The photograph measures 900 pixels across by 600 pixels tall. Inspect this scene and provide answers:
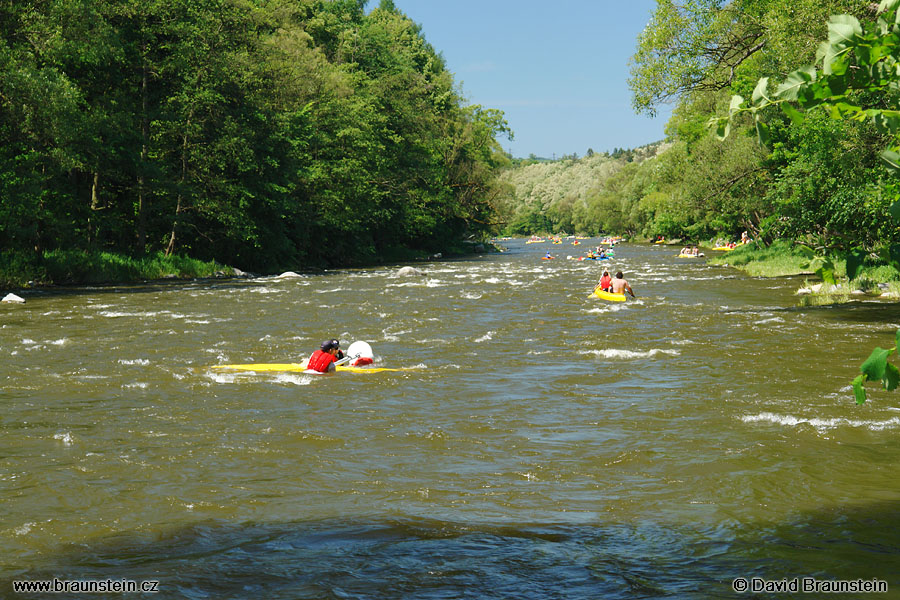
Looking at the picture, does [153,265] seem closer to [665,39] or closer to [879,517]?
[665,39]

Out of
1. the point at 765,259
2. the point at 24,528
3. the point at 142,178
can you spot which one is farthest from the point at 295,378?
the point at 765,259

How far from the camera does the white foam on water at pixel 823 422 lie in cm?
967

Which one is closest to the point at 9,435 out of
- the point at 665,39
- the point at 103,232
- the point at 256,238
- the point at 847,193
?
the point at 847,193

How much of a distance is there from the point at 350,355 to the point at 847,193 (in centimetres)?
1270

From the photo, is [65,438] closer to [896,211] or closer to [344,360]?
[344,360]

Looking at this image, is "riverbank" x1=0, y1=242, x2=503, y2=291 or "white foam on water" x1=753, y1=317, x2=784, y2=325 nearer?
"white foam on water" x1=753, y1=317, x2=784, y2=325

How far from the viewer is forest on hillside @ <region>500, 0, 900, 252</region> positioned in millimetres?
2740

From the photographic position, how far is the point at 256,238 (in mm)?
40594

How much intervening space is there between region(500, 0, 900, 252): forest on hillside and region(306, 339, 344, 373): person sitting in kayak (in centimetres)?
798

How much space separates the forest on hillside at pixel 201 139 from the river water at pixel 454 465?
13705 millimetres

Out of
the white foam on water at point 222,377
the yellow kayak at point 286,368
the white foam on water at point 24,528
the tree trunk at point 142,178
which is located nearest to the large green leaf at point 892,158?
the white foam on water at point 24,528

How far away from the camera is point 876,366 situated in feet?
7.61

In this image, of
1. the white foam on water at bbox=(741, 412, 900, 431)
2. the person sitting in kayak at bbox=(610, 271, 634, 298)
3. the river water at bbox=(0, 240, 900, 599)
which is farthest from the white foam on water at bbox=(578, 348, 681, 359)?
the person sitting in kayak at bbox=(610, 271, 634, 298)

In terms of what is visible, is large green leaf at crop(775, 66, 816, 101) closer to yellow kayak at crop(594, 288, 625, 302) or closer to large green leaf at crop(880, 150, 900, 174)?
large green leaf at crop(880, 150, 900, 174)
